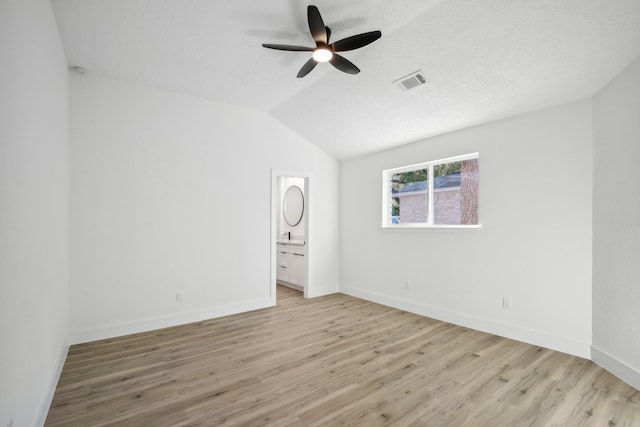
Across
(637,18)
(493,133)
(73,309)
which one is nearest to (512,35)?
(637,18)

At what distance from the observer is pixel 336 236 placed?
5727mm

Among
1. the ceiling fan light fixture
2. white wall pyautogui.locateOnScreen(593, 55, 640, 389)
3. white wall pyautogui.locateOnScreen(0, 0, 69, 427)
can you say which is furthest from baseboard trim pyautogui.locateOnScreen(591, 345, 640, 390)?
white wall pyautogui.locateOnScreen(0, 0, 69, 427)

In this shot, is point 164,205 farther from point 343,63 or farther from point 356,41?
point 356,41

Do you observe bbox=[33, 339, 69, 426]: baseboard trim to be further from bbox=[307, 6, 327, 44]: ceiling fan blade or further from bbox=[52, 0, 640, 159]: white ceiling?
bbox=[307, 6, 327, 44]: ceiling fan blade

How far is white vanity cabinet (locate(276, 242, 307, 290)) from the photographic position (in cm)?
556

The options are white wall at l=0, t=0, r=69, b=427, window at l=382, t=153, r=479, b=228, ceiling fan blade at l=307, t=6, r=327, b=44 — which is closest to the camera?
white wall at l=0, t=0, r=69, b=427

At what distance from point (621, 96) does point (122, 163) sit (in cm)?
494

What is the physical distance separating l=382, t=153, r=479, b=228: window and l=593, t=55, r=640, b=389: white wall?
122 cm

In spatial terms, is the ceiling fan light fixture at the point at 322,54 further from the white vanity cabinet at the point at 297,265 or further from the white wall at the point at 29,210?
the white vanity cabinet at the point at 297,265

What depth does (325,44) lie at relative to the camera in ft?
8.25

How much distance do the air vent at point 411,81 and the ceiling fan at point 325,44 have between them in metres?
0.75

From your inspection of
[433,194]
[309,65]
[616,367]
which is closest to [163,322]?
[309,65]

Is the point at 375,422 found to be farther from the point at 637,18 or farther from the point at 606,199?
the point at 637,18

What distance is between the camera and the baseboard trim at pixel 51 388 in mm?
1910
